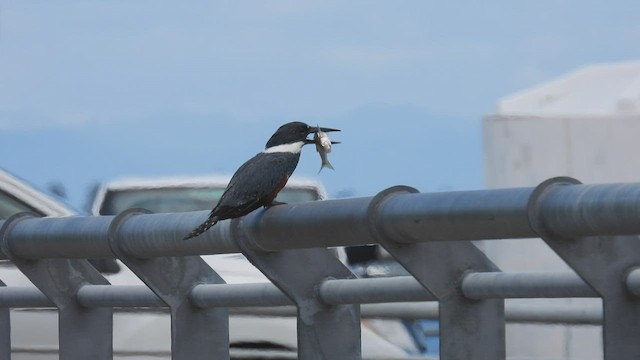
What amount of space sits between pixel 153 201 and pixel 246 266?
2.35 meters

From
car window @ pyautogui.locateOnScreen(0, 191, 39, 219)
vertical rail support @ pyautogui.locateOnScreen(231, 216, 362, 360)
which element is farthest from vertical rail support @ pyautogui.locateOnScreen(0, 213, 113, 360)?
car window @ pyautogui.locateOnScreen(0, 191, 39, 219)

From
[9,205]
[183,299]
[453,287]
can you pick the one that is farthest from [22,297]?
[9,205]

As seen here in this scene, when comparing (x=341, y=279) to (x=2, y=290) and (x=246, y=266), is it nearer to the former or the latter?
(x=2, y=290)

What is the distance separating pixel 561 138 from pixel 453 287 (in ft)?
37.0

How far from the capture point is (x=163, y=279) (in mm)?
3645

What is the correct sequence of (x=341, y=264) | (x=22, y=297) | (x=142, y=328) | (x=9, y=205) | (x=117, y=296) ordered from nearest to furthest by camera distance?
(x=341, y=264) < (x=117, y=296) < (x=22, y=297) < (x=142, y=328) < (x=9, y=205)

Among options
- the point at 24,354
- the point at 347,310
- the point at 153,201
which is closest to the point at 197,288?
the point at 347,310

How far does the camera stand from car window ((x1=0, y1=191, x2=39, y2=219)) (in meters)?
8.33

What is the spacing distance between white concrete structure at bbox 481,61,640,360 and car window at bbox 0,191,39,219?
5639 mm

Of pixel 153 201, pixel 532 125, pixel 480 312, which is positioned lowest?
pixel 480 312

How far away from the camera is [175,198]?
10.2 meters

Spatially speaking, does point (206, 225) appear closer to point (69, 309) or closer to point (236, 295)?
point (236, 295)

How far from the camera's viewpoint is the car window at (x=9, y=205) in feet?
27.3

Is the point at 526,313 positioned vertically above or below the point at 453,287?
above
